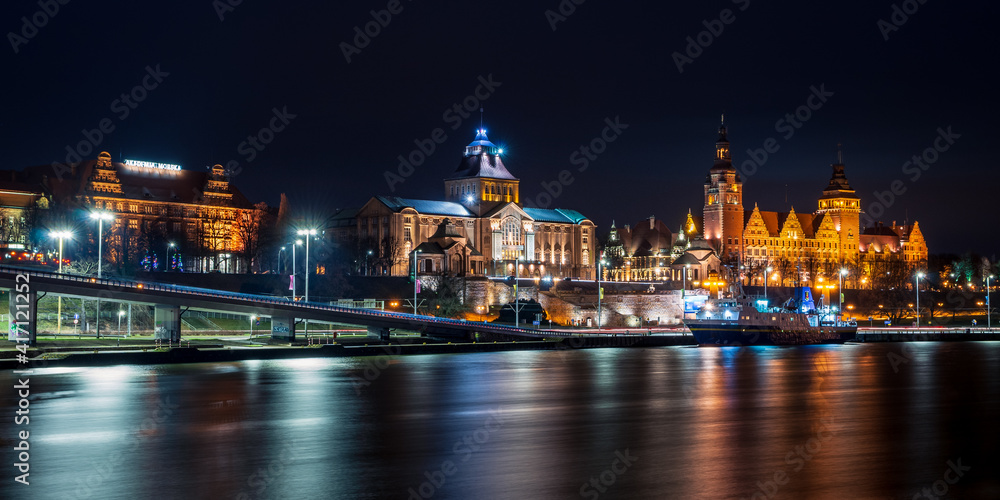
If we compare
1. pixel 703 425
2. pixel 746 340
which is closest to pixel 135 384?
pixel 703 425

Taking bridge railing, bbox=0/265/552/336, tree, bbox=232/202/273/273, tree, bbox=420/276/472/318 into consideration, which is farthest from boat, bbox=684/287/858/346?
tree, bbox=232/202/273/273

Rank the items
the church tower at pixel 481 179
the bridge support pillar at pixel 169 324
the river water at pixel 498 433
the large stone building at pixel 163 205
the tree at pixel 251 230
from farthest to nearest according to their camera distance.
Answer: the church tower at pixel 481 179 < the tree at pixel 251 230 < the large stone building at pixel 163 205 < the bridge support pillar at pixel 169 324 < the river water at pixel 498 433

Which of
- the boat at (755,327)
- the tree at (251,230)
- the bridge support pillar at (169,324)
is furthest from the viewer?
the tree at (251,230)

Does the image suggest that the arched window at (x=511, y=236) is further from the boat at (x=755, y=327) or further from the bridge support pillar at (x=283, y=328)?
the bridge support pillar at (x=283, y=328)

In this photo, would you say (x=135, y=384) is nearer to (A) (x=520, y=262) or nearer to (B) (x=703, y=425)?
(B) (x=703, y=425)

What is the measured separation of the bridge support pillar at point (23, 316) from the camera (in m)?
66.8

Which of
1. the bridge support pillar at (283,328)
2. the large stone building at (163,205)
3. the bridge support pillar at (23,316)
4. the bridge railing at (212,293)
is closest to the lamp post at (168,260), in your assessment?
the large stone building at (163,205)

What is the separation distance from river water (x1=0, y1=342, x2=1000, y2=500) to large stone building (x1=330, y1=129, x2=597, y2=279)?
3365 inches

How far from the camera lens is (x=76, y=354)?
60.7 meters

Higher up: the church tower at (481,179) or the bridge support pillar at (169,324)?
the church tower at (481,179)

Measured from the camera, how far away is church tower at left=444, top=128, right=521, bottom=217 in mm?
175250

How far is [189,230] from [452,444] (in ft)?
411

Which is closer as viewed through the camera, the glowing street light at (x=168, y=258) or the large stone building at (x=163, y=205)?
the glowing street light at (x=168, y=258)

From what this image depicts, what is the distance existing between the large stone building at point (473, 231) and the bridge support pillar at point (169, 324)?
6724 cm
